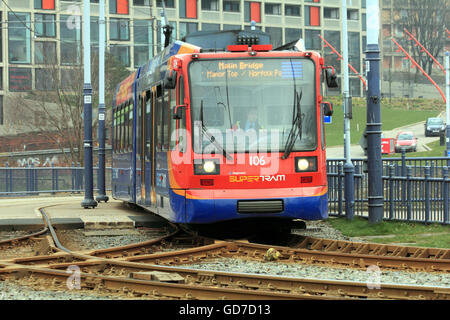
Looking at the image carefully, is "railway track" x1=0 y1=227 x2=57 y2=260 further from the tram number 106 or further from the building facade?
the building facade

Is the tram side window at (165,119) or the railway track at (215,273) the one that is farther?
the tram side window at (165,119)

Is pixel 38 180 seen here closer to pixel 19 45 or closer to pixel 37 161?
pixel 37 161

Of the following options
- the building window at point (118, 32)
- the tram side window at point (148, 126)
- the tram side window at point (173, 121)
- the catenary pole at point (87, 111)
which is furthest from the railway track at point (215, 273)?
the building window at point (118, 32)

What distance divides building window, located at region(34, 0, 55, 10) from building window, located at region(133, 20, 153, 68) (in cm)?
785

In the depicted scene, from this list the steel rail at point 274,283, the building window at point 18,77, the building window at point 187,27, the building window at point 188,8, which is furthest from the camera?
the building window at point 188,8

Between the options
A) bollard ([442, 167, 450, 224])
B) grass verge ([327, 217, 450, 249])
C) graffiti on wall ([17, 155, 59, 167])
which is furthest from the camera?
graffiti on wall ([17, 155, 59, 167])

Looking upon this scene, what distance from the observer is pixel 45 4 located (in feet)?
280

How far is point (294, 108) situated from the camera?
14766mm

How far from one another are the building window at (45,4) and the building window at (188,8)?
14098mm

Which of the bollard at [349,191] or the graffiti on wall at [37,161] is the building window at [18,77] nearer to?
the graffiti on wall at [37,161]

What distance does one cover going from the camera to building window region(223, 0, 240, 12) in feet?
319

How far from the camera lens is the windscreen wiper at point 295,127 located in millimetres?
14641

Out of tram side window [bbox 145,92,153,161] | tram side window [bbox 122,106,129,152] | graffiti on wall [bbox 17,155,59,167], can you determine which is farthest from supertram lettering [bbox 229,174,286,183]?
graffiti on wall [bbox 17,155,59,167]

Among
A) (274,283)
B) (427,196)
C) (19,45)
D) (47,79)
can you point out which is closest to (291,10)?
(19,45)
